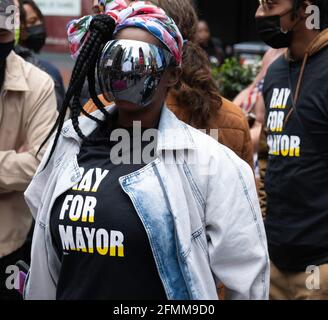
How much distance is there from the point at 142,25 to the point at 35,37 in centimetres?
371

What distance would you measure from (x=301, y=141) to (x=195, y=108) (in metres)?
0.85

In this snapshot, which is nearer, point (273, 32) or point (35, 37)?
point (273, 32)

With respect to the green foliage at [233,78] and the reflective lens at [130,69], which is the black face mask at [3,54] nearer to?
the reflective lens at [130,69]

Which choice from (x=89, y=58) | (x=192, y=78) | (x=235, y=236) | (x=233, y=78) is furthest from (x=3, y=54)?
(x=233, y=78)

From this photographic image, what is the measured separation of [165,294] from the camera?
243 cm

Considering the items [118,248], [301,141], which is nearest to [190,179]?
[118,248]

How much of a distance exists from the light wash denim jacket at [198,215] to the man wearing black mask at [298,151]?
1.28 m

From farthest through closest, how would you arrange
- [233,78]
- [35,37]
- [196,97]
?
[233,78] < [35,37] < [196,97]

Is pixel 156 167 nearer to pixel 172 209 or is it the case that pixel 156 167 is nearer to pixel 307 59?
pixel 172 209

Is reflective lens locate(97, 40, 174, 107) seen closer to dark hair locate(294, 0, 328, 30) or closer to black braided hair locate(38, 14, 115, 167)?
black braided hair locate(38, 14, 115, 167)

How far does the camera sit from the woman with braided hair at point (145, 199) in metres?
2.41

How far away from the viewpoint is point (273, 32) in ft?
13.1

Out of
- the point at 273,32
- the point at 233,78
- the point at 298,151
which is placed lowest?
the point at 233,78

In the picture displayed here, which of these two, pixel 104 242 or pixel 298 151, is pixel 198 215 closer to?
pixel 104 242
